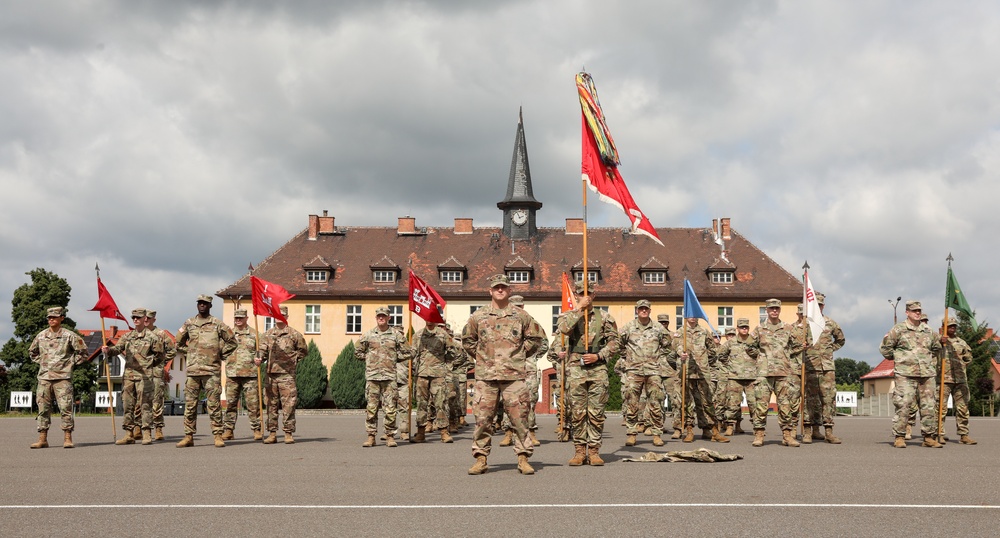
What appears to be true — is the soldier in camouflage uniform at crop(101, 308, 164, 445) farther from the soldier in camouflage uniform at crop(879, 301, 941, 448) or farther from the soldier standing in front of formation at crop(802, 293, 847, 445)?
the soldier in camouflage uniform at crop(879, 301, 941, 448)

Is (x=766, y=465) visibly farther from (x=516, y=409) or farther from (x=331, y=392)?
(x=331, y=392)

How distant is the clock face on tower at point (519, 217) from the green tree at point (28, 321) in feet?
83.2

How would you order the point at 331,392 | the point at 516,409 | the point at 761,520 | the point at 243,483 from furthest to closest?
the point at 331,392, the point at 516,409, the point at 243,483, the point at 761,520

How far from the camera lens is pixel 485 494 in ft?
27.2

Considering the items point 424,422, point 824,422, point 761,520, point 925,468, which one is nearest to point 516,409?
point 761,520

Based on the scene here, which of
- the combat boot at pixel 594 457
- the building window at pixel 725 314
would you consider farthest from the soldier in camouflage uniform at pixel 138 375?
the building window at pixel 725 314

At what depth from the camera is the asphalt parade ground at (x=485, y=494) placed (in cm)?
654

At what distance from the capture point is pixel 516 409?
10.4m

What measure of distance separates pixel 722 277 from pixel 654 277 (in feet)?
12.9

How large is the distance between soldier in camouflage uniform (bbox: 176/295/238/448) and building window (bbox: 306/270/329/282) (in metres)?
39.4

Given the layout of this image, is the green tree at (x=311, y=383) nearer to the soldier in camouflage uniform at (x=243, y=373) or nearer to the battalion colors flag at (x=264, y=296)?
the battalion colors flag at (x=264, y=296)

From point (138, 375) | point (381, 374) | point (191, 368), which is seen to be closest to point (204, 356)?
point (191, 368)

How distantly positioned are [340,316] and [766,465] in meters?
44.1

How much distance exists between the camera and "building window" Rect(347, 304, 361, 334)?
53.4m
